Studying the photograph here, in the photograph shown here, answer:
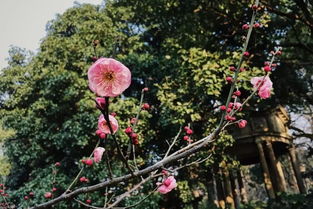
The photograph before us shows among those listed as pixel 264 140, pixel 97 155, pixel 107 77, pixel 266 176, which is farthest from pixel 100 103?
pixel 264 140

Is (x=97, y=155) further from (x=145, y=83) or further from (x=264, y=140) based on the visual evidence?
(x=264, y=140)

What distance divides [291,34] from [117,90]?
11629 millimetres

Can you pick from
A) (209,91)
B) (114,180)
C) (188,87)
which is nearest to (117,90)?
(114,180)

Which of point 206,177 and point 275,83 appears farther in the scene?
point 275,83

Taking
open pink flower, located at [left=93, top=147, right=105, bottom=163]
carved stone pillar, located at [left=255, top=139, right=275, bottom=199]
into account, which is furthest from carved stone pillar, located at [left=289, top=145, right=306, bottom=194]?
open pink flower, located at [left=93, top=147, right=105, bottom=163]

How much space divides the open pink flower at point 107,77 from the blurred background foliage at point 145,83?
23.2 ft

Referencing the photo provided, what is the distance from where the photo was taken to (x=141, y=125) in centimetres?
1016

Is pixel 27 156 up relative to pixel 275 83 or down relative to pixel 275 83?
down

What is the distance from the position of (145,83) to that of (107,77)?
10.3 m

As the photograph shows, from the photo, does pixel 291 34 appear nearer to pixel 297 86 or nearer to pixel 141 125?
pixel 297 86

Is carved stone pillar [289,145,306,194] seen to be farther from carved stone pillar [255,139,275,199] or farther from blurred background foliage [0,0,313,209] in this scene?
blurred background foliage [0,0,313,209]

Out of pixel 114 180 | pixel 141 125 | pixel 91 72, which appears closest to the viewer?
pixel 91 72

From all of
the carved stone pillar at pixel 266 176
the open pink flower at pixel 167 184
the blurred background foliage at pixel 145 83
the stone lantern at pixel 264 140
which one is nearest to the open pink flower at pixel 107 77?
the open pink flower at pixel 167 184

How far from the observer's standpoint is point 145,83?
11.5 m
